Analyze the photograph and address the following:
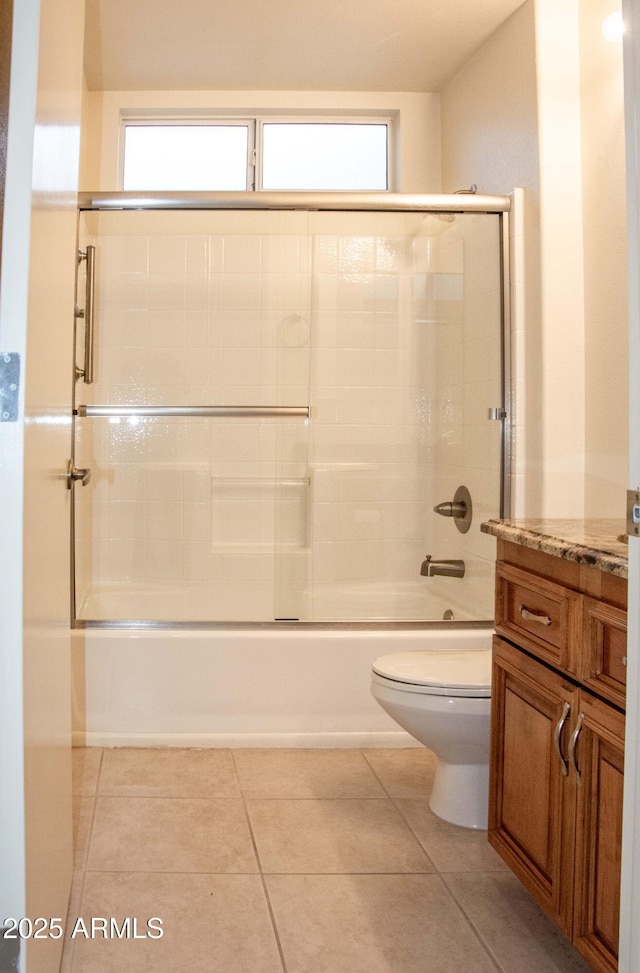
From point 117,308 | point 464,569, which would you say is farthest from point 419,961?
point 117,308

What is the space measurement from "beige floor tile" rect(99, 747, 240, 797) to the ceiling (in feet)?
8.78

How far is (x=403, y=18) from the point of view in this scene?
3.35 meters

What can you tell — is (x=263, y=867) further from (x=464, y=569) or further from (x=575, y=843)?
(x=464, y=569)

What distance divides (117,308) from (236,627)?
1359 millimetres

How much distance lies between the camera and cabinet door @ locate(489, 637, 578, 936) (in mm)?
1653

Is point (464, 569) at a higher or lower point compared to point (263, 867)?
higher

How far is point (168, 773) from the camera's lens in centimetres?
279

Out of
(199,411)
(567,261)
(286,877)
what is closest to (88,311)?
(199,411)

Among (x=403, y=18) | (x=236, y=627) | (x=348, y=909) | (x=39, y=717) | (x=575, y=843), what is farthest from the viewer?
(x=403, y=18)

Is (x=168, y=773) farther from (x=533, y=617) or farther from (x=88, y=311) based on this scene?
(x=88, y=311)

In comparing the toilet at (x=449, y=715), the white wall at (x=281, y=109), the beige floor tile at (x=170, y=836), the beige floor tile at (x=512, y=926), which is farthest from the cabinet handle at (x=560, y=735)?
the white wall at (x=281, y=109)

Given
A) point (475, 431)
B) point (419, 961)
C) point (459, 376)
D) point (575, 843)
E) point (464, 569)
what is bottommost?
point (419, 961)

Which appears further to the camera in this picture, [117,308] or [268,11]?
[117,308]

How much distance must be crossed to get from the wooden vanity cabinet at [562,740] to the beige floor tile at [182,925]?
0.57 meters
